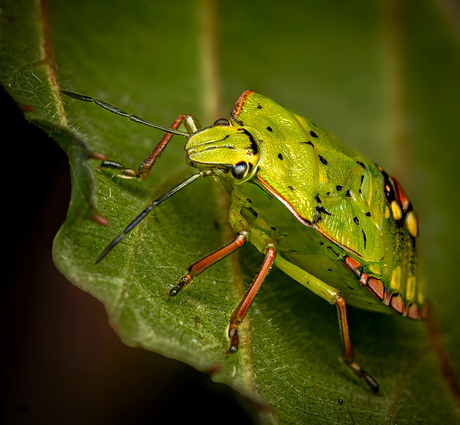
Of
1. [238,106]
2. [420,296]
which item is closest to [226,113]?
[238,106]

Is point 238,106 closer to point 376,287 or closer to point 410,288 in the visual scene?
point 376,287

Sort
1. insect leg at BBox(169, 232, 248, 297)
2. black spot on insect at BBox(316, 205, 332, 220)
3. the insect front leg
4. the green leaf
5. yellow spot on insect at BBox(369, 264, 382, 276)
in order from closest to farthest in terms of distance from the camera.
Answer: the green leaf
insect leg at BBox(169, 232, 248, 297)
the insect front leg
black spot on insect at BBox(316, 205, 332, 220)
yellow spot on insect at BBox(369, 264, 382, 276)

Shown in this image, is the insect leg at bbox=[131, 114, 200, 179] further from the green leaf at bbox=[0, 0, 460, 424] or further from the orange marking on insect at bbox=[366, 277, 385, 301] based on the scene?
the orange marking on insect at bbox=[366, 277, 385, 301]

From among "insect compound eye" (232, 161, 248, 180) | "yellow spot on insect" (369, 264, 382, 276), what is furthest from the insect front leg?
"yellow spot on insect" (369, 264, 382, 276)

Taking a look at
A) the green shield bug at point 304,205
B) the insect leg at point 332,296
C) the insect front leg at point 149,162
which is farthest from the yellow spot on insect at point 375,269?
the insect front leg at point 149,162

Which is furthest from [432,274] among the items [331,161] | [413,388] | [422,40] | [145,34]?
[145,34]
